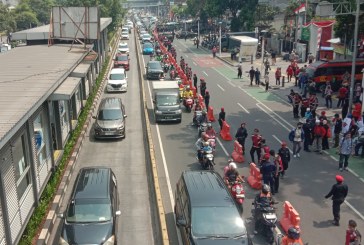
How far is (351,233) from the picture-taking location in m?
11.3

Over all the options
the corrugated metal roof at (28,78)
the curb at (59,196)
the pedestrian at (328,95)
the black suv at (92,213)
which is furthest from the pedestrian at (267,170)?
the pedestrian at (328,95)

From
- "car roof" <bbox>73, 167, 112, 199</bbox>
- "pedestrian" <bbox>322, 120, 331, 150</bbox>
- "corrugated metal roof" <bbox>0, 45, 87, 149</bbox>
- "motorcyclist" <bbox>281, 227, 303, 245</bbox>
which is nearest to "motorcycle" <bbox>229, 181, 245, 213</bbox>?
"motorcyclist" <bbox>281, 227, 303, 245</bbox>

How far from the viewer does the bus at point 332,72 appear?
35969 mm

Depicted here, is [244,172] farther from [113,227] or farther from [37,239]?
[37,239]

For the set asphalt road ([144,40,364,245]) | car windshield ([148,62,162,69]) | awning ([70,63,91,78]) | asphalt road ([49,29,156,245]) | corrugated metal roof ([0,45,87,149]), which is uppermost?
corrugated metal roof ([0,45,87,149])

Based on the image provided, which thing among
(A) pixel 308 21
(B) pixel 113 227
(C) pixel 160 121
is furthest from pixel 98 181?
(A) pixel 308 21

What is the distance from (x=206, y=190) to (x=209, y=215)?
1193 mm

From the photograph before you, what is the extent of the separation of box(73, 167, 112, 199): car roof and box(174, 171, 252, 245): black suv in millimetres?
2495

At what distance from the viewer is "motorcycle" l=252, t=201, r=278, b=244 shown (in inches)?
510

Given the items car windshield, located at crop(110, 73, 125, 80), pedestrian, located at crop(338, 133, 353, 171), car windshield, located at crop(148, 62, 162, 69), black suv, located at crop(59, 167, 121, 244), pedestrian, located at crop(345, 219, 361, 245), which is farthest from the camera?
car windshield, located at crop(148, 62, 162, 69)

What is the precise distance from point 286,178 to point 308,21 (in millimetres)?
41890

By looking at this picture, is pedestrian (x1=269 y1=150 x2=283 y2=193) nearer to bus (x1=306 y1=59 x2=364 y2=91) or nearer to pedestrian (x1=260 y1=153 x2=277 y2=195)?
pedestrian (x1=260 y1=153 x2=277 y2=195)

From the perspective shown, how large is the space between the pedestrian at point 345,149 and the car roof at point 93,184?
942cm

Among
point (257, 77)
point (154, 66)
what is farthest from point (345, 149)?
point (154, 66)
